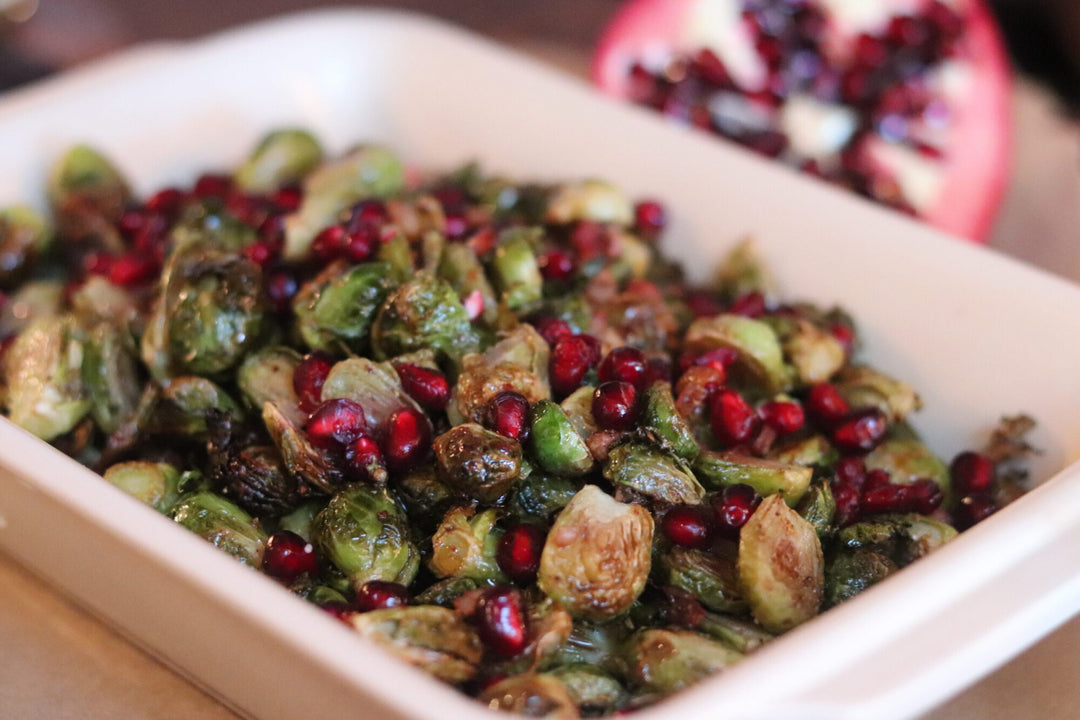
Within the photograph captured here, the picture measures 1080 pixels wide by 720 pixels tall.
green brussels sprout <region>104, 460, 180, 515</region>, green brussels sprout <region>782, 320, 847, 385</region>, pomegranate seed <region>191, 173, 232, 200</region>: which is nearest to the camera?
green brussels sprout <region>104, 460, 180, 515</region>

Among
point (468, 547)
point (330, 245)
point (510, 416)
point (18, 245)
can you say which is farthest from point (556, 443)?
point (18, 245)

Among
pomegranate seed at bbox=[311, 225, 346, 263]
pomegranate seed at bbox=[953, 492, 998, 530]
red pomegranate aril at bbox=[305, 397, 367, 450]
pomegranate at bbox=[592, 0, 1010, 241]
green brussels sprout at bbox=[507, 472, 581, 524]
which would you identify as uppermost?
pomegranate at bbox=[592, 0, 1010, 241]

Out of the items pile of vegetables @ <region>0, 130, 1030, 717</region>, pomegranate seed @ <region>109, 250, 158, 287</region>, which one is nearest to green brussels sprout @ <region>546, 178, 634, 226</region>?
pile of vegetables @ <region>0, 130, 1030, 717</region>

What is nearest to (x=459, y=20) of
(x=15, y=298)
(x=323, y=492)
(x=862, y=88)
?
(x=862, y=88)

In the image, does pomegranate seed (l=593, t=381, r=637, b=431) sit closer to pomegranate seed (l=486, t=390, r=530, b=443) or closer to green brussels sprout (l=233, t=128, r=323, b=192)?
pomegranate seed (l=486, t=390, r=530, b=443)

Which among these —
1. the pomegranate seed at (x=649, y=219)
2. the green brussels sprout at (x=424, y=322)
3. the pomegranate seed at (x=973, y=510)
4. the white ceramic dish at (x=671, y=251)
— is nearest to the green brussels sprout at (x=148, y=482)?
the white ceramic dish at (x=671, y=251)

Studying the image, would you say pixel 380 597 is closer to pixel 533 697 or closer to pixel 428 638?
pixel 428 638

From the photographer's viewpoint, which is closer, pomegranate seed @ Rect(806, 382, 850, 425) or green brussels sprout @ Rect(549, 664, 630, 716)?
green brussels sprout @ Rect(549, 664, 630, 716)
